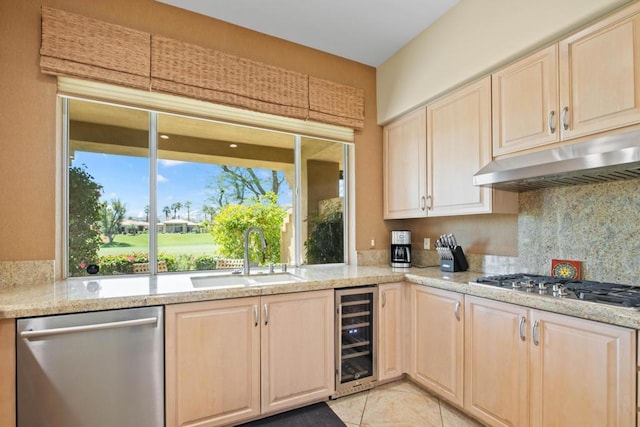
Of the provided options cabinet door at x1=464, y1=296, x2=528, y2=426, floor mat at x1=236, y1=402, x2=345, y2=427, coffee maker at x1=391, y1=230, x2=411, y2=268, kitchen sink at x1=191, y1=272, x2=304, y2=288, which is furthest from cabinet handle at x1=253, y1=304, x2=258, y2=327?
coffee maker at x1=391, y1=230, x2=411, y2=268

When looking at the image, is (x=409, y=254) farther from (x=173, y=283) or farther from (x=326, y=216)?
(x=173, y=283)

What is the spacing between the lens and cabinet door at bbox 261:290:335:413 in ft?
6.55

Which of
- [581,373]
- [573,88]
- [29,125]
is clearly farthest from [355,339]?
[29,125]

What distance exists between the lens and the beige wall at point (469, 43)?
1713 mm

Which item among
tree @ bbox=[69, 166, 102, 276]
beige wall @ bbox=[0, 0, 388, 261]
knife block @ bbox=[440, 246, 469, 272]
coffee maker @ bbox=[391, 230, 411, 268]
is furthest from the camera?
coffee maker @ bbox=[391, 230, 411, 268]

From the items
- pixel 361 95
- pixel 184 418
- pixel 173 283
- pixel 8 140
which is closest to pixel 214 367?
pixel 184 418

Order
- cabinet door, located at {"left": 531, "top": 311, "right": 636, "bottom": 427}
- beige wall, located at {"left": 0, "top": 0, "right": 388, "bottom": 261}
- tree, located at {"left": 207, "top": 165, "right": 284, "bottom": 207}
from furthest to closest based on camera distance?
tree, located at {"left": 207, "top": 165, "right": 284, "bottom": 207}, beige wall, located at {"left": 0, "top": 0, "right": 388, "bottom": 261}, cabinet door, located at {"left": 531, "top": 311, "right": 636, "bottom": 427}

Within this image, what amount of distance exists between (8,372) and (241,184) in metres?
1.75

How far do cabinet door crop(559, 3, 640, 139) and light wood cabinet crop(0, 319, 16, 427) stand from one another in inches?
115

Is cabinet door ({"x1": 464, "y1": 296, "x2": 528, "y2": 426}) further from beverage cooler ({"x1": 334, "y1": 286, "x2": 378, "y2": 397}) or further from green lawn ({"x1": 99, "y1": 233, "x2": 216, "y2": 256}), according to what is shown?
green lawn ({"x1": 99, "y1": 233, "x2": 216, "y2": 256})

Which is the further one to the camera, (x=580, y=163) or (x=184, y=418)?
(x=184, y=418)

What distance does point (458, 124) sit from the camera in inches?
92.8

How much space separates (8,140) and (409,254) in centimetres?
298

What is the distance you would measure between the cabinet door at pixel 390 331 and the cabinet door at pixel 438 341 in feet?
0.34
